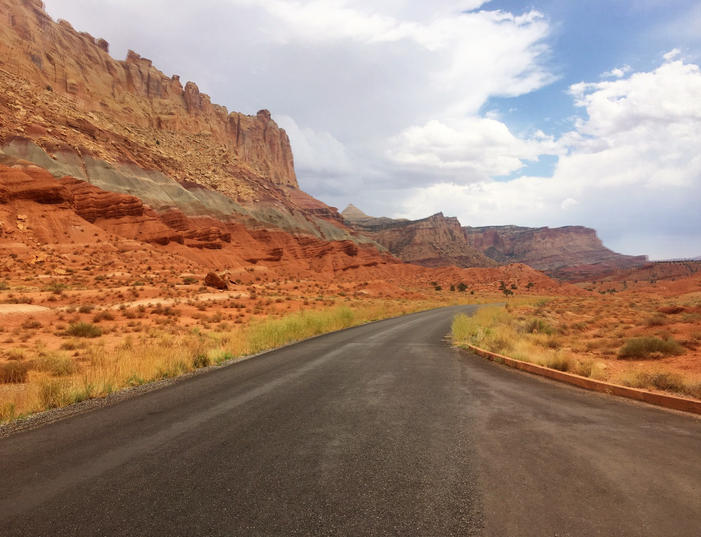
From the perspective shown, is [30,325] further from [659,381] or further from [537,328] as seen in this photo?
[537,328]

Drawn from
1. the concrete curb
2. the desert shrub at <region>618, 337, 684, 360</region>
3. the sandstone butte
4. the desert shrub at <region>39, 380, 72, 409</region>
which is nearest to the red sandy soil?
the sandstone butte

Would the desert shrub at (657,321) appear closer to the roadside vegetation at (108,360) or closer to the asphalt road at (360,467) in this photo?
the asphalt road at (360,467)

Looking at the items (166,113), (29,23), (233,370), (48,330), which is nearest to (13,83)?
(29,23)

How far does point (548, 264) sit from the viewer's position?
180 metres

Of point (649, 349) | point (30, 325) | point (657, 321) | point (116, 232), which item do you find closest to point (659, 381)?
point (649, 349)

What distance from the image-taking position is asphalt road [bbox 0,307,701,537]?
298 centimetres

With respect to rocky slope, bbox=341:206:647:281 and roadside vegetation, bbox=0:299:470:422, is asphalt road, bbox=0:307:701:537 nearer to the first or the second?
roadside vegetation, bbox=0:299:470:422

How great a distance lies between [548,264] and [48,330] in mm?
200873

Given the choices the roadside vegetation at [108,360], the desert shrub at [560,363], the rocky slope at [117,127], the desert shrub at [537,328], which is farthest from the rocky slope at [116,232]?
the desert shrub at [560,363]

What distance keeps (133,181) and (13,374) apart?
6879cm

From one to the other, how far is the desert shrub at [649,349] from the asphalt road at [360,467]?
602 cm

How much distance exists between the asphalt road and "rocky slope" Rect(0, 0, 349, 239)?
7015cm

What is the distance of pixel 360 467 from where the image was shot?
3.90 metres

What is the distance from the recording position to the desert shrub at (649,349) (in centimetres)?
1094
